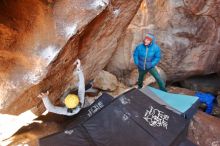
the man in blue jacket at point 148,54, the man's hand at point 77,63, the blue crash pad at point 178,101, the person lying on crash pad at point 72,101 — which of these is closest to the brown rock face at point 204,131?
the blue crash pad at point 178,101

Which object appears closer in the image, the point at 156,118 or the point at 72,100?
the point at 156,118

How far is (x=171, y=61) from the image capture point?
9.06 m

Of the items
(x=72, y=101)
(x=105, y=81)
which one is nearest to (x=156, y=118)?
(x=72, y=101)

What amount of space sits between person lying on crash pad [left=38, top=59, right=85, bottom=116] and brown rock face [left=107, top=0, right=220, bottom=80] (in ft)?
11.7

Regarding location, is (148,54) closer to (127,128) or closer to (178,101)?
(178,101)

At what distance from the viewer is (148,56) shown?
23.1ft

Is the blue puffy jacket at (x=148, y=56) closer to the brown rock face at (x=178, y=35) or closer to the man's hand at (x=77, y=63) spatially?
the brown rock face at (x=178, y=35)

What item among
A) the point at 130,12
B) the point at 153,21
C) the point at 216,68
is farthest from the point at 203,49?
the point at 130,12

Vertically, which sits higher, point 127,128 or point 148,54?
point 148,54

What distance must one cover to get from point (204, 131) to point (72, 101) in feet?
11.0

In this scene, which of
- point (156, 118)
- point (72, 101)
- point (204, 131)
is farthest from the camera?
point (204, 131)

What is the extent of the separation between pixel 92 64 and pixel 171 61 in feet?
11.5

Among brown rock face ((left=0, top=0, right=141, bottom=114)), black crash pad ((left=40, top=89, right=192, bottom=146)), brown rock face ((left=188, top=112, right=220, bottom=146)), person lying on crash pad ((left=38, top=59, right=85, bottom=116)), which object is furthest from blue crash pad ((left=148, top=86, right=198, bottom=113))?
brown rock face ((left=0, top=0, right=141, bottom=114))

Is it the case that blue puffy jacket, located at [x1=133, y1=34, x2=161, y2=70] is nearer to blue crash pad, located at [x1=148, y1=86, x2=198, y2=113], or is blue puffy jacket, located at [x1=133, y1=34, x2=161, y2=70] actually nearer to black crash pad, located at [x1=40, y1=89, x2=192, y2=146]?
blue crash pad, located at [x1=148, y1=86, x2=198, y2=113]
